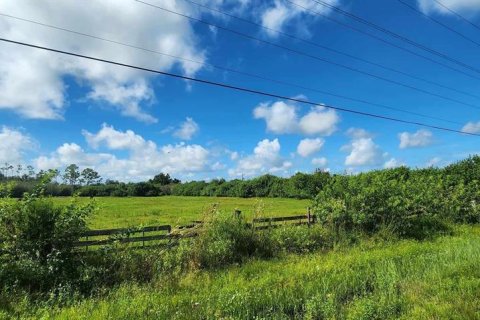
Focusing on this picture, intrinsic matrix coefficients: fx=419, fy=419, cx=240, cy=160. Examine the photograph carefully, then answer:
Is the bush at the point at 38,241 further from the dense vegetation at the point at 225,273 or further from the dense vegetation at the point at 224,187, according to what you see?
the dense vegetation at the point at 224,187

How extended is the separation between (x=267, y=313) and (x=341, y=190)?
34.7ft

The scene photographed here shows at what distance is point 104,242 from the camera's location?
11.3 meters

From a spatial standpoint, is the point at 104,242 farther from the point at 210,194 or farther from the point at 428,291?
the point at 210,194

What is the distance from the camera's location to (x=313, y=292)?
8.41 meters

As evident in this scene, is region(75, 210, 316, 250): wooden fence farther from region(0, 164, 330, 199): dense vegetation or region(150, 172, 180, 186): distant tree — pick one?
region(150, 172, 180, 186): distant tree

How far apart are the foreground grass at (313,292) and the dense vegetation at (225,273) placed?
25 millimetres

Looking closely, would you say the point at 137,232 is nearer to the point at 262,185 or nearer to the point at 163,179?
the point at 262,185

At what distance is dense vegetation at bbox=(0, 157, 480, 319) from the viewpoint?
7.32 metres

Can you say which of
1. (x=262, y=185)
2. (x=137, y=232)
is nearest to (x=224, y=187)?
(x=262, y=185)

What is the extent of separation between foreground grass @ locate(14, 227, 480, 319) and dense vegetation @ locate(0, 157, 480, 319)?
2 cm

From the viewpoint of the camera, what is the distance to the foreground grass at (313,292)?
703cm

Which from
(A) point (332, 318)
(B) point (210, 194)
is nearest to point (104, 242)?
(A) point (332, 318)

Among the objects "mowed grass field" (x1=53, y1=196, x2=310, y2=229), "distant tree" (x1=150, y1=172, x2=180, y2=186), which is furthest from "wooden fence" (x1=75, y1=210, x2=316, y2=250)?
"distant tree" (x1=150, y1=172, x2=180, y2=186)

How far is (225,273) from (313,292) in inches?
113
